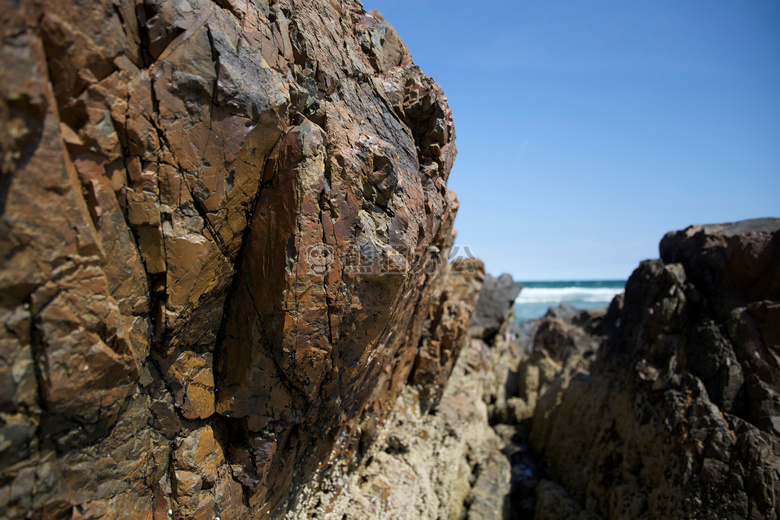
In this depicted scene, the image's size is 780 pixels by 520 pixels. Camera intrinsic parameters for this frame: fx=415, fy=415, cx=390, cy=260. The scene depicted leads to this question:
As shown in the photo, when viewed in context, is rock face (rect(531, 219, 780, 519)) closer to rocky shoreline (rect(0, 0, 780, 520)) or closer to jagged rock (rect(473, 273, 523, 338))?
rocky shoreline (rect(0, 0, 780, 520))

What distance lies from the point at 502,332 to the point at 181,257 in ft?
57.9

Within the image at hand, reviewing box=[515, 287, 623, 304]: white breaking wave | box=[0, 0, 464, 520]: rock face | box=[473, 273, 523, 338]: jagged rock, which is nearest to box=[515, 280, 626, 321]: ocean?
box=[515, 287, 623, 304]: white breaking wave

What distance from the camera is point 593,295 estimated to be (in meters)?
78.0

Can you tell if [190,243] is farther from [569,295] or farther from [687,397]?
[569,295]

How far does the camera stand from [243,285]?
171 inches

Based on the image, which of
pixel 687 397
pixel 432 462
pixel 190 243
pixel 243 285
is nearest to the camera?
pixel 190 243

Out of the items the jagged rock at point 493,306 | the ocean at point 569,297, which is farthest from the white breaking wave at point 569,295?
the jagged rock at point 493,306

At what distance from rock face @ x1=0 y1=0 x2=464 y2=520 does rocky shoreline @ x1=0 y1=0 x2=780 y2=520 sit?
0.8 inches

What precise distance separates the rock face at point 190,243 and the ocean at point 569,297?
53079 mm

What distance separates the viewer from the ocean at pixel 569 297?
63875mm

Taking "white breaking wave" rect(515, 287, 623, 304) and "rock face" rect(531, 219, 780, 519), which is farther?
"white breaking wave" rect(515, 287, 623, 304)

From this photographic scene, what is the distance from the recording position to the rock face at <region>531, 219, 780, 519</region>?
6.67 m

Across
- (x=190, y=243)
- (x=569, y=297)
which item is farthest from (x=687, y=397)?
(x=569, y=297)

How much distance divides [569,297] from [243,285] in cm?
8104
